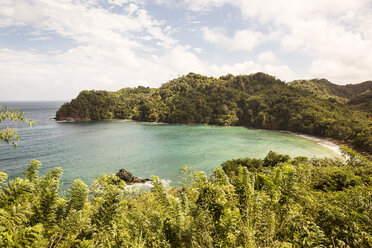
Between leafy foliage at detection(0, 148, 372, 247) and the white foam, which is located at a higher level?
leafy foliage at detection(0, 148, 372, 247)

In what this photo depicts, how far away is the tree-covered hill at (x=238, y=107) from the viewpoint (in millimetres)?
59281

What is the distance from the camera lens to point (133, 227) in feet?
21.0

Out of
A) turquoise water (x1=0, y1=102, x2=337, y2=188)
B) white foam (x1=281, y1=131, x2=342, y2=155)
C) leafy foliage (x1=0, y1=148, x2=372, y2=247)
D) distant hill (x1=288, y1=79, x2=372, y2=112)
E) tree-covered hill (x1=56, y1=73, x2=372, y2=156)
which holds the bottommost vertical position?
turquoise water (x1=0, y1=102, x2=337, y2=188)

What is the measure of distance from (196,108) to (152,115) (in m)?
25.1

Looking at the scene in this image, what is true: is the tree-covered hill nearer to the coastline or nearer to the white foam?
the coastline

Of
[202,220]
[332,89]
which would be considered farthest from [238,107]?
[332,89]

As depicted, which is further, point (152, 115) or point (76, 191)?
point (152, 115)

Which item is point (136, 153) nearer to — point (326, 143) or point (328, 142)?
point (326, 143)

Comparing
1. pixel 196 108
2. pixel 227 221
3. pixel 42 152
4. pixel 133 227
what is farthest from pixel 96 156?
pixel 196 108

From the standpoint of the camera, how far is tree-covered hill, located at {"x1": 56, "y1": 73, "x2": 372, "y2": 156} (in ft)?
194

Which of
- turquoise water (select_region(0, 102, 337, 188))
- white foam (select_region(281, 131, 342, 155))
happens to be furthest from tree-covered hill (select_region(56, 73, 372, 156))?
turquoise water (select_region(0, 102, 337, 188))

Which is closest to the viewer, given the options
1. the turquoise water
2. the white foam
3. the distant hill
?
the turquoise water

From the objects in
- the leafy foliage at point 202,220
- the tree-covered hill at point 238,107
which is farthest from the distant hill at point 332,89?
the leafy foliage at point 202,220

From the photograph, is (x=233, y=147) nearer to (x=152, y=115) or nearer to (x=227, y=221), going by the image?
(x=227, y=221)
